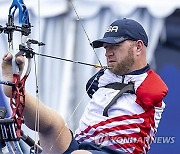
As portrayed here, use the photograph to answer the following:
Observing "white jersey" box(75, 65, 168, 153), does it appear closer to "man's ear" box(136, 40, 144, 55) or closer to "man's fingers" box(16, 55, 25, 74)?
"man's ear" box(136, 40, 144, 55)

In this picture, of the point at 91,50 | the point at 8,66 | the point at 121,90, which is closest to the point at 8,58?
the point at 8,66

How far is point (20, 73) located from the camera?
2.81m

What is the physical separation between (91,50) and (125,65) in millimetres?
1393

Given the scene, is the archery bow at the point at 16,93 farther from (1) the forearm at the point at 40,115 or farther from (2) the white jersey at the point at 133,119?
(2) the white jersey at the point at 133,119

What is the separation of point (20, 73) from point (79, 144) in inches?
16.9

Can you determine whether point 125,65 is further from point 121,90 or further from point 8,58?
point 8,58

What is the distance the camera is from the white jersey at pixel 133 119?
3008 millimetres

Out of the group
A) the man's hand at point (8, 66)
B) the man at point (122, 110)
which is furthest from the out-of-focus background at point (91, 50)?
the man's hand at point (8, 66)

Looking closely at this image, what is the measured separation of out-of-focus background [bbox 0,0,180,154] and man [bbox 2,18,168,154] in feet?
4.29

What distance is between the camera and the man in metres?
3.00

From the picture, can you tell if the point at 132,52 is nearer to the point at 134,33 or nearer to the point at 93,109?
the point at 134,33

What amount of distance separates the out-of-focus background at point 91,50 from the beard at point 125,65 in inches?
52.3

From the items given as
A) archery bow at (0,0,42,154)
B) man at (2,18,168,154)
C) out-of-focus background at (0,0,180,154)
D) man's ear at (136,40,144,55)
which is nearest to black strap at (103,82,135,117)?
man at (2,18,168,154)

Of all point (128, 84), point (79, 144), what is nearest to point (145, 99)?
point (128, 84)
